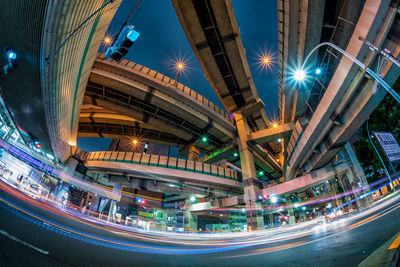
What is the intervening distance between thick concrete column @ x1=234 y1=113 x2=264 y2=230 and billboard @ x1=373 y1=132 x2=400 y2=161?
16586mm

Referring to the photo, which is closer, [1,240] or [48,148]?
[1,240]

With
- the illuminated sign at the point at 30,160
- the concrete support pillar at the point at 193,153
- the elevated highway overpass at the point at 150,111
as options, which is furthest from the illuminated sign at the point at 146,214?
the illuminated sign at the point at 30,160

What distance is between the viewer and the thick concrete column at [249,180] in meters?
21.3

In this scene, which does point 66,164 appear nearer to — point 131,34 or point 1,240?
point 131,34

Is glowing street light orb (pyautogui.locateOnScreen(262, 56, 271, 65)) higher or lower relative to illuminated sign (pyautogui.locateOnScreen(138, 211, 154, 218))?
higher

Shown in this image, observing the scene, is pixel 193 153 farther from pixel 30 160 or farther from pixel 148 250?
pixel 148 250

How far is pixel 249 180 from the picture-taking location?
960 inches

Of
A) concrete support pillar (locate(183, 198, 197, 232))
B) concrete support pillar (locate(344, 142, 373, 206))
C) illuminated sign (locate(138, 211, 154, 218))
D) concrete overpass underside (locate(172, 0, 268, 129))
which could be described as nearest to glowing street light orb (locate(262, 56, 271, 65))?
concrete overpass underside (locate(172, 0, 268, 129))

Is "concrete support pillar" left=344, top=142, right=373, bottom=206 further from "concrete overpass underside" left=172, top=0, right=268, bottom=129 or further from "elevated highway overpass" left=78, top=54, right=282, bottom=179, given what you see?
"concrete overpass underside" left=172, top=0, right=268, bottom=129

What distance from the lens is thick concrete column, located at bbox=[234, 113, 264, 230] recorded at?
840 inches

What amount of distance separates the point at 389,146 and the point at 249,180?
1750 cm

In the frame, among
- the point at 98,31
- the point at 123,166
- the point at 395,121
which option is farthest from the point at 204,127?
the point at 395,121

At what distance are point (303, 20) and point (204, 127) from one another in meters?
17.6

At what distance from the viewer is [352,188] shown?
17.5m
